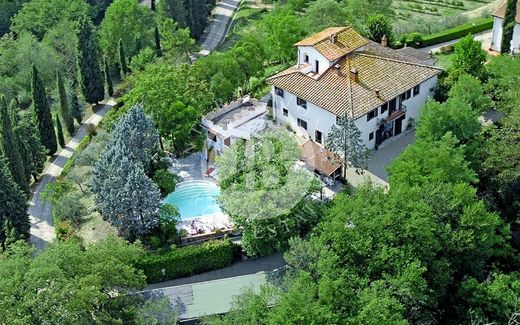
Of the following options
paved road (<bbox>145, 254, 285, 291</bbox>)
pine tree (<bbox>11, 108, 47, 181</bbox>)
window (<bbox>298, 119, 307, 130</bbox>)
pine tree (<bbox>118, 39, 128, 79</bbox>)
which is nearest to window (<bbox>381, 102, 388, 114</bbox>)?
window (<bbox>298, 119, 307, 130</bbox>)

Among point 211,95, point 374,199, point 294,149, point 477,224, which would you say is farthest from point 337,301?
point 211,95

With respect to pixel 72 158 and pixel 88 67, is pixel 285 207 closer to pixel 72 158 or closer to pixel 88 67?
pixel 72 158

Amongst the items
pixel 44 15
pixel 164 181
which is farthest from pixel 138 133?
pixel 44 15

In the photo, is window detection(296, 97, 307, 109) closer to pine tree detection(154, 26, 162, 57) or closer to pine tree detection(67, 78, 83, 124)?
pine tree detection(67, 78, 83, 124)

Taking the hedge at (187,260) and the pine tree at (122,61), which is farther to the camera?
the pine tree at (122,61)

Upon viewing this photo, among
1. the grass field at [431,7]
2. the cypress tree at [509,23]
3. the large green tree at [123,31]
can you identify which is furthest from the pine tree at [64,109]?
the grass field at [431,7]

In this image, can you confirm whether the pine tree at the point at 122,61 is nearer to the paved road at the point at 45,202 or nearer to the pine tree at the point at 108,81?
the pine tree at the point at 108,81
